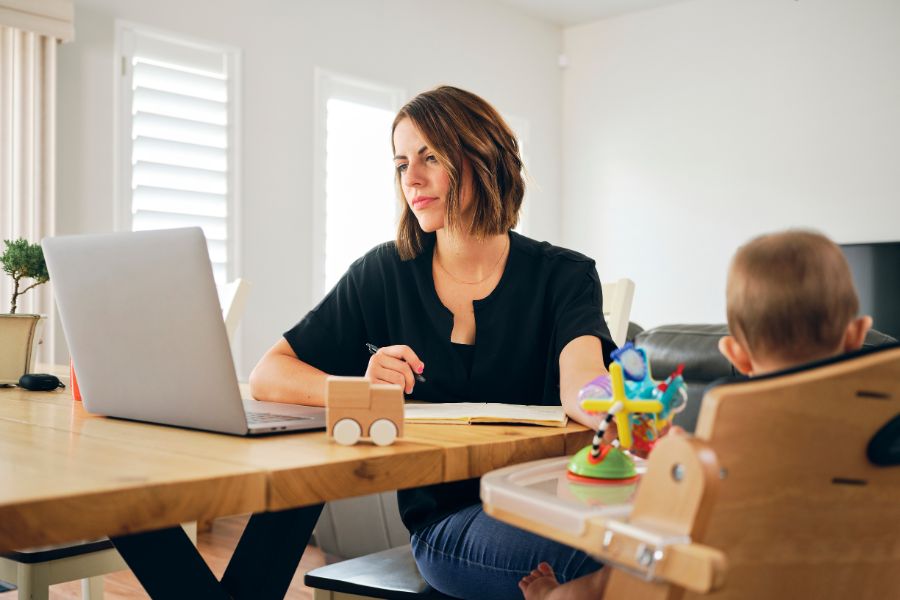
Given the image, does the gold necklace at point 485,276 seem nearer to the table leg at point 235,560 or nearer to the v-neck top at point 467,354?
the v-neck top at point 467,354

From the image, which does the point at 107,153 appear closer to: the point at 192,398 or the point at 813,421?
the point at 192,398

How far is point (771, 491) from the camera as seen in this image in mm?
693

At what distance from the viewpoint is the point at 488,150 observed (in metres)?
1.53

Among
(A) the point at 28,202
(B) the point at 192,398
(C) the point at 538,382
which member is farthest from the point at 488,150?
(A) the point at 28,202

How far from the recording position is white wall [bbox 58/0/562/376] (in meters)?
4.17

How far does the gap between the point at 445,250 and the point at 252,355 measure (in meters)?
3.43

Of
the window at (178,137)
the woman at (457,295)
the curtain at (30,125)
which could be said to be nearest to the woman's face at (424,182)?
the woman at (457,295)

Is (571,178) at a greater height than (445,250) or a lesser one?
greater

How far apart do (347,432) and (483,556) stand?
1.08 ft

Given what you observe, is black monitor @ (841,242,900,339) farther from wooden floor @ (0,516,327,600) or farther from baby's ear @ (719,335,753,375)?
baby's ear @ (719,335,753,375)

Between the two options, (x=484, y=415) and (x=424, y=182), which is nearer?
(x=484, y=415)

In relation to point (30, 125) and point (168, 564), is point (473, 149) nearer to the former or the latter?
point (168, 564)

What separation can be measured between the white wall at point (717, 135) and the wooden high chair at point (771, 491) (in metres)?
5.05

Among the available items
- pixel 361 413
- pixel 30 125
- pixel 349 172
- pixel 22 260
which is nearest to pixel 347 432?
pixel 361 413
